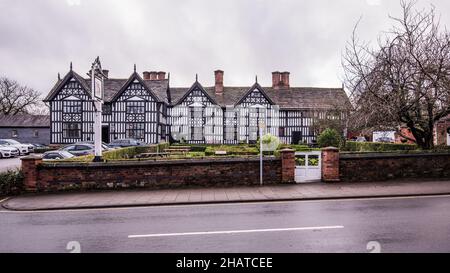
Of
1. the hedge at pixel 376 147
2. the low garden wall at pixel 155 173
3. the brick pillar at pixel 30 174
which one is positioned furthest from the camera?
the hedge at pixel 376 147

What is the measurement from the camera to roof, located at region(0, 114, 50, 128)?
50.8 m

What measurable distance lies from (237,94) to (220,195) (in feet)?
112

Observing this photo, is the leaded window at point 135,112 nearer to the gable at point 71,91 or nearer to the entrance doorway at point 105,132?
the entrance doorway at point 105,132

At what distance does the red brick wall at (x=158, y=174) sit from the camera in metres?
12.8

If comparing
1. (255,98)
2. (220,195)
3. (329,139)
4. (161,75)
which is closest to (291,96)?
(255,98)

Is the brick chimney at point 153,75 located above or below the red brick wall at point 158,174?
above

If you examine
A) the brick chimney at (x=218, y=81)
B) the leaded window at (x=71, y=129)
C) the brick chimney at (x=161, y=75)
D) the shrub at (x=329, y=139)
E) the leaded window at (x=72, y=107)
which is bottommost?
the shrub at (x=329, y=139)

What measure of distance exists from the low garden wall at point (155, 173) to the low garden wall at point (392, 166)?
2643 mm

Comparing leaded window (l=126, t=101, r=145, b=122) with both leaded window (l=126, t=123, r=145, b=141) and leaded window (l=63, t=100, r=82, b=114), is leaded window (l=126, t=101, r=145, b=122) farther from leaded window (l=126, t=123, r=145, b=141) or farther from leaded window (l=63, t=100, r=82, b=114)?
leaded window (l=63, t=100, r=82, b=114)

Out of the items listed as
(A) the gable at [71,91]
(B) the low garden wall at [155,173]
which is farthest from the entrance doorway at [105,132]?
(B) the low garden wall at [155,173]

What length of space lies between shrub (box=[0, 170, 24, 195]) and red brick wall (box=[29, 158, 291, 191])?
0.69m

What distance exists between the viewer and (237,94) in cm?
4447

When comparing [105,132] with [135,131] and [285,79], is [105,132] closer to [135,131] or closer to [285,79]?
[135,131]

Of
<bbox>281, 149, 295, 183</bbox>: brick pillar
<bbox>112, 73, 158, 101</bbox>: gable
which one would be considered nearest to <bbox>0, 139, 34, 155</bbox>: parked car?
<bbox>112, 73, 158, 101</bbox>: gable
